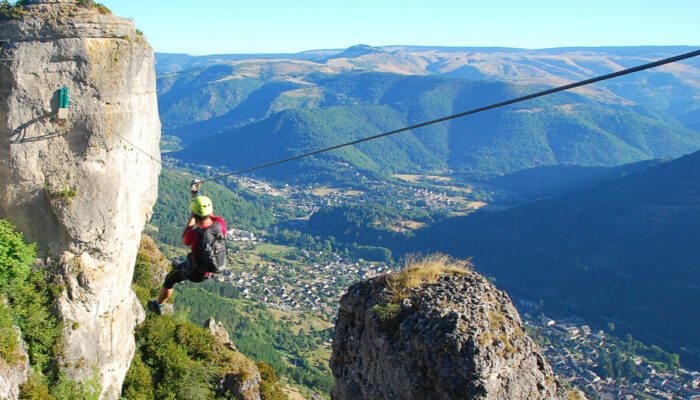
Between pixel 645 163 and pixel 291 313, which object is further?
pixel 645 163

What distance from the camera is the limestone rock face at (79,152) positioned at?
1492 cm

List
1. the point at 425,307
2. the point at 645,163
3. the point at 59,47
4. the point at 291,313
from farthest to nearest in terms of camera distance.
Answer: the point at 645,163 → the point at 291,313 → the point at 59,47 → the point at 425,307

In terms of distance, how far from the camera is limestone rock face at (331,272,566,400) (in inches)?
398

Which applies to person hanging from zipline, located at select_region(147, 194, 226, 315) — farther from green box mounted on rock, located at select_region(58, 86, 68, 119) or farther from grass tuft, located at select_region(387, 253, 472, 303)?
green box mounted on rock, located at select_region(58, 86, 68, 119)

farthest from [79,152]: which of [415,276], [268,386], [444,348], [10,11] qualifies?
[268,386]

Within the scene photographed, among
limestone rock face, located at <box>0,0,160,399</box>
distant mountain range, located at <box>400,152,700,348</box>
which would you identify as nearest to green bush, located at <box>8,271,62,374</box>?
limestone rock face, located at <box>0,0,160,399</box>

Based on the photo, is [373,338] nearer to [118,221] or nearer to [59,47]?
[118,221]

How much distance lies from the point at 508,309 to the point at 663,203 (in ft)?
364

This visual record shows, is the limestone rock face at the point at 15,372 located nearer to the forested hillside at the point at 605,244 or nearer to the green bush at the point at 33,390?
the green bush at the point at 33,390

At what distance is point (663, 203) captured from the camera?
103 meters

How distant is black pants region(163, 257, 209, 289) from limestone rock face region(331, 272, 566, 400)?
4.21 metres

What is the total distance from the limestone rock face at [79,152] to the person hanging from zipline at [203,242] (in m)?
7.88

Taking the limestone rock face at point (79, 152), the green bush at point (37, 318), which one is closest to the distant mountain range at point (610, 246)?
the limestone rock face at point (79, 152)

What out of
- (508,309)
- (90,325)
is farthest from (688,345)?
(90,325)
